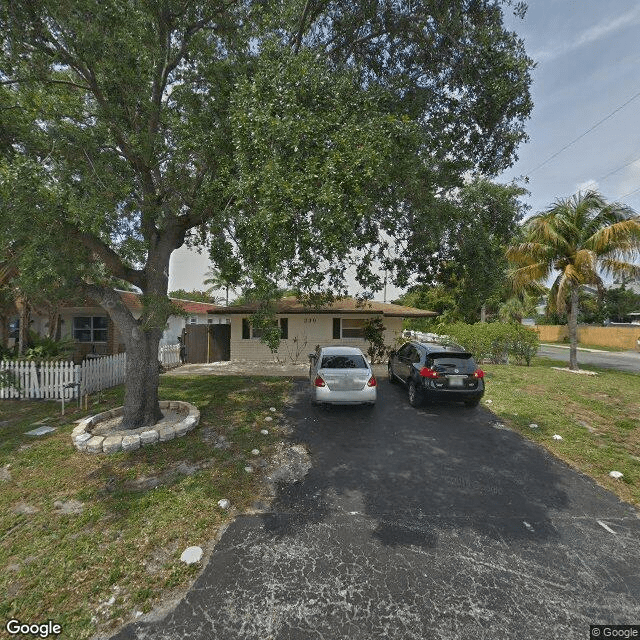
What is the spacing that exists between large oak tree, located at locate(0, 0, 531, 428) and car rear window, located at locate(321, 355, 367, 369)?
205 centimetres

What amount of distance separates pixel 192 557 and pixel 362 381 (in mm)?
5134

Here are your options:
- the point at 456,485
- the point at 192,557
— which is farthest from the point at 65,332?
the point at 456,485

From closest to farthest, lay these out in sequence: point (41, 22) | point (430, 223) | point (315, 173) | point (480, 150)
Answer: point (315, 173) → point (41, 22) → point (430, 223) → point (480, 150)

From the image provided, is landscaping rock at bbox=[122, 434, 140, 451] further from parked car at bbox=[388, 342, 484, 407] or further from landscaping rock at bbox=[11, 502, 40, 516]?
parked car at bbox=[388, 342, 484, 407]

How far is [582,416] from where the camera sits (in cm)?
820

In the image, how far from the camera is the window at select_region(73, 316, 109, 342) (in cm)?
1628

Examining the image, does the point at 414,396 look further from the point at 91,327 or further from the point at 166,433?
the point at 91,327

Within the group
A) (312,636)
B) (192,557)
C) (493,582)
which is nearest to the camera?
(312,636)

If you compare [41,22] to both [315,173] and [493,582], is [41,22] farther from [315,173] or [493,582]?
[493,582]

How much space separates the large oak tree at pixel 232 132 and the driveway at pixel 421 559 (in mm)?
3332

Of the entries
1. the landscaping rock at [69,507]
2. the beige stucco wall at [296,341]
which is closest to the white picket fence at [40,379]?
the landscaping rock at [69,507]

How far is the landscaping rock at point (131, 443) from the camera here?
5.91m

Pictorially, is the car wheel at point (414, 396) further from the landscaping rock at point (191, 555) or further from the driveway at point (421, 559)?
the landscaping rock at point (191, 555)

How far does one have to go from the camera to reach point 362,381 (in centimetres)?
788
